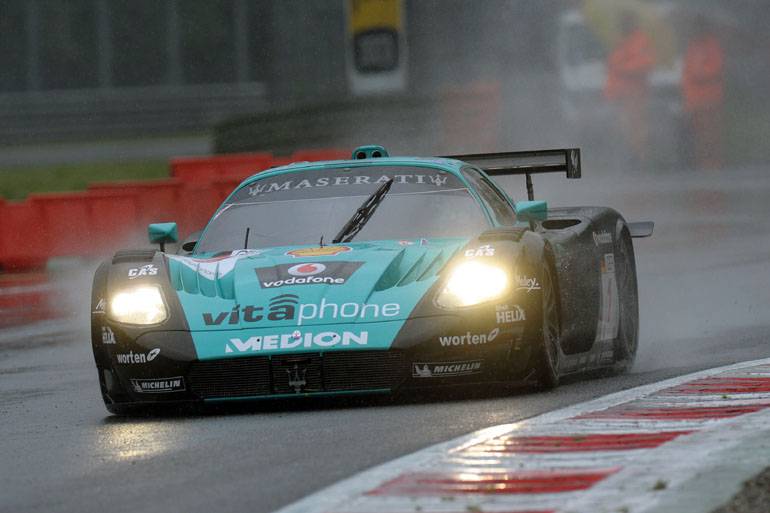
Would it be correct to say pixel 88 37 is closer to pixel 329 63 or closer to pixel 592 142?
pixel 329 63

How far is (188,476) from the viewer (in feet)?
16.7

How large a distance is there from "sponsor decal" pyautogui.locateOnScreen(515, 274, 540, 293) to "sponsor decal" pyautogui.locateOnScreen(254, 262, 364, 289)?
655 mm

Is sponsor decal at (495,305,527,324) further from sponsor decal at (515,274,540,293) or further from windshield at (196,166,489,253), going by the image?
windshield at (196,166,489,253)

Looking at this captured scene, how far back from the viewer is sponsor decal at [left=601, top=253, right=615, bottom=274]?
8.33 meters

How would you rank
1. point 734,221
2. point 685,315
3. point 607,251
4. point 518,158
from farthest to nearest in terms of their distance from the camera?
point 734,221, point 685,315, point 518,158, point 607,251

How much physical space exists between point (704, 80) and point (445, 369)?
988 inches

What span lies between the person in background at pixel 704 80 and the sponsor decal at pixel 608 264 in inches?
873

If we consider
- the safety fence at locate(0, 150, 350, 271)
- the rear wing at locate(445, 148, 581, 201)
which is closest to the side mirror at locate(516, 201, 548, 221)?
the rear wing at locate(445, 148, 581, 201)

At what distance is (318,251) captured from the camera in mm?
7062

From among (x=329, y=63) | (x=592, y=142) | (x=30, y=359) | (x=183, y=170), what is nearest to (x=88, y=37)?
(x=329, y=63)

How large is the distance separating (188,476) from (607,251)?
3867 millimetres

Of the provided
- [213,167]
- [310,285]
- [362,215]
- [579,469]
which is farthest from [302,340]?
[213,167]

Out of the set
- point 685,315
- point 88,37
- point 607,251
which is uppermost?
point 88,37

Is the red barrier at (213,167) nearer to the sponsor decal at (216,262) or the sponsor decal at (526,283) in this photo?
the sponsor decal at (216,262)
